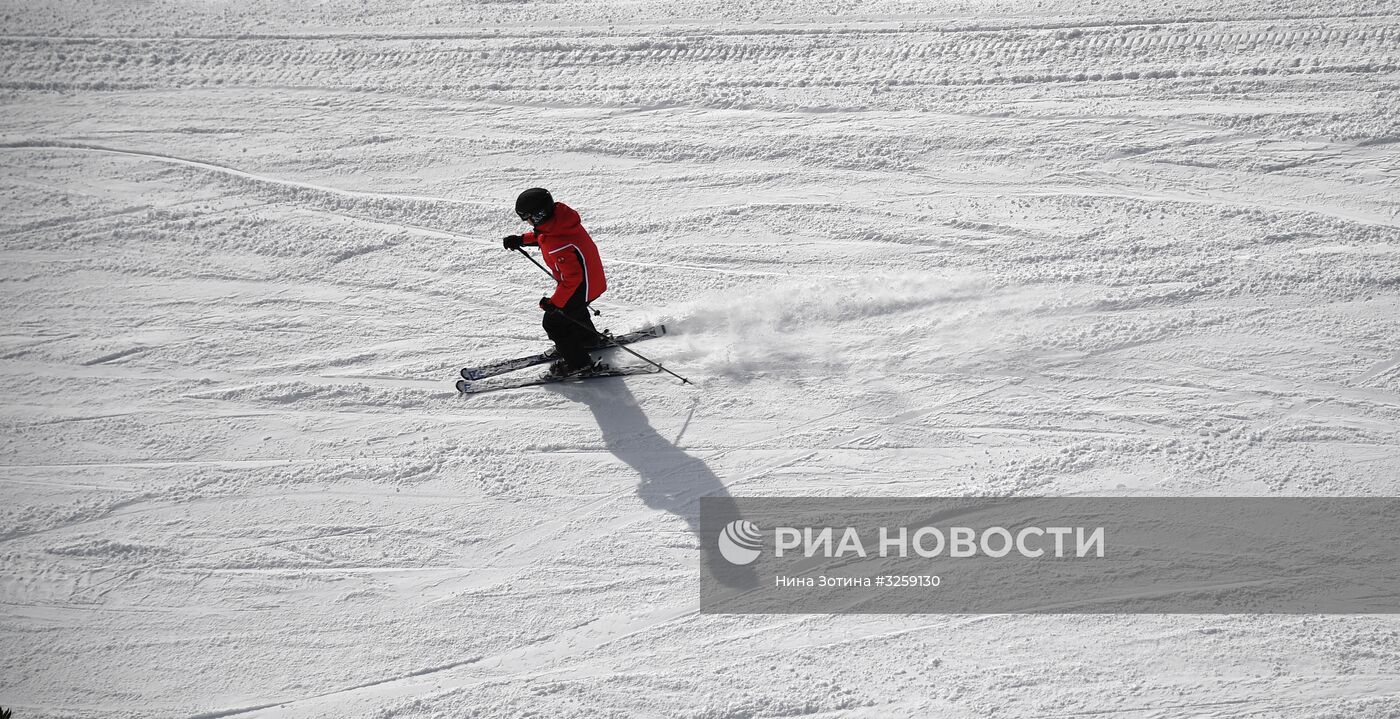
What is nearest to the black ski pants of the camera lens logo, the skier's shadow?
the skier's shadow

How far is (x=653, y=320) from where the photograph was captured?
23.8 feet

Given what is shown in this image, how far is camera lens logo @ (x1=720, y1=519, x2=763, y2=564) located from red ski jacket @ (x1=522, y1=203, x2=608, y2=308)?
5.66 ft

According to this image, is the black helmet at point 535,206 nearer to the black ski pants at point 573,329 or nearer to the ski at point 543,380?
the black ski pants at point 573,329

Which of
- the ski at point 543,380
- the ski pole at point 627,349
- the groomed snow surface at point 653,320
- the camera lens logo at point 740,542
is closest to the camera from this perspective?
the groomed snow surface at point 653,320

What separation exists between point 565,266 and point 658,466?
1349mm

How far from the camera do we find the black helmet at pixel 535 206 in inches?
241

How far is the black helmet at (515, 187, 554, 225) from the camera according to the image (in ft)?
20.1

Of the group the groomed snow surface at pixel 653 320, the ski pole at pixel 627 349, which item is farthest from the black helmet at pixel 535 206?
the groomed snow surface at pixel 653 320

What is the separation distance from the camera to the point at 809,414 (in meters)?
6.60

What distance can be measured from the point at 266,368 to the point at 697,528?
3.21 meters

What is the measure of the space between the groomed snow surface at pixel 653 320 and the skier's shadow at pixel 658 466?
0.04 meters

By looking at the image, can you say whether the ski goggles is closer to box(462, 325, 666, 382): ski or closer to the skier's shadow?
box(462, 325, 666, 382): ski

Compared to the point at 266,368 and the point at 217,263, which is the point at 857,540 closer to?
the point at 266,368

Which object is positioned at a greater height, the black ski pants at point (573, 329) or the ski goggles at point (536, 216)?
the ski goggles at point (536, 216)
